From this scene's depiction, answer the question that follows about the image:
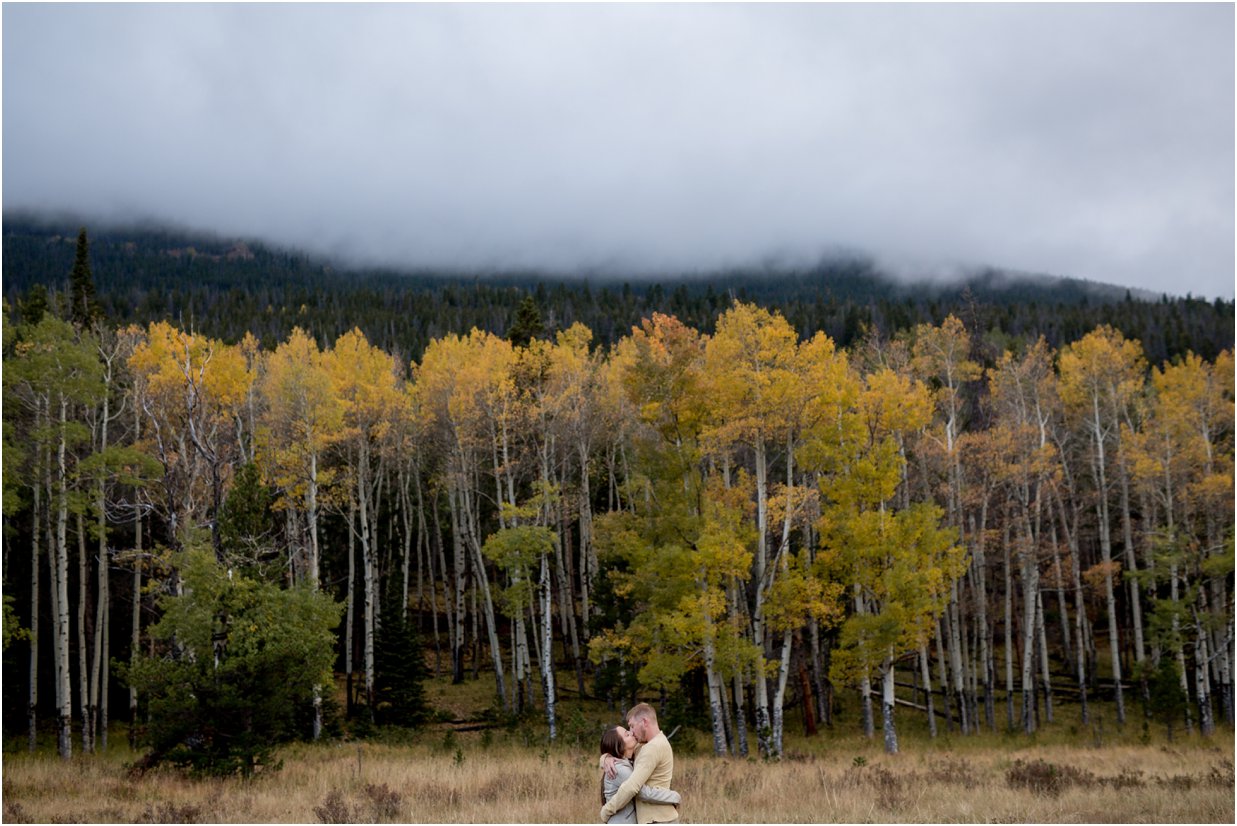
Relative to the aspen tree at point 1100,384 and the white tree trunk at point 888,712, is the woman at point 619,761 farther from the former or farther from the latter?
the aspen tree at point 1100,384

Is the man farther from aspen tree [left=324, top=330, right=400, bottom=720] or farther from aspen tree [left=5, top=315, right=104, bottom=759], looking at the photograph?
aspen tree [left=324, top=330, right=400, bottom=720]

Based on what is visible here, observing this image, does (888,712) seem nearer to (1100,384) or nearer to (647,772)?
(1100,384)

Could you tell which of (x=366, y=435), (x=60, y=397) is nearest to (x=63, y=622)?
(x=60, y=397)

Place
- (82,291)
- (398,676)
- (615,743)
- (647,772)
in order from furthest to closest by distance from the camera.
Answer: (82,291), (398,676), (615,743), (647,772)

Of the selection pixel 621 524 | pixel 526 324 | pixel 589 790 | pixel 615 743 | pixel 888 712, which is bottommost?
pixel 888 712

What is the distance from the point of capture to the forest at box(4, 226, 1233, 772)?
55.2 feet

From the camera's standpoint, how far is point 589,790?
13.8 m

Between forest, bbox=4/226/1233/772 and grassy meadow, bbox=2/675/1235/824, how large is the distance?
49.1 inches

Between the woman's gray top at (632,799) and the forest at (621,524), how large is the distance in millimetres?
→ 9057

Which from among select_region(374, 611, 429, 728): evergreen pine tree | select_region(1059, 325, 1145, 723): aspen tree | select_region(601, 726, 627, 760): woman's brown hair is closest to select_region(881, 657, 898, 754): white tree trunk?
select_region(1059, 325, 1145, 723): aspen tree

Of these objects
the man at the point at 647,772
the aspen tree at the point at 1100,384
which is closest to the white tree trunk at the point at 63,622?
the man at the point at 647,772

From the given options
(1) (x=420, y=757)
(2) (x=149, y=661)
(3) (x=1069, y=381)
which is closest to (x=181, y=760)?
(2) (x=149, y=661)

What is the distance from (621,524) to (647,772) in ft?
47.9

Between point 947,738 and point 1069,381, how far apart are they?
13071mm
